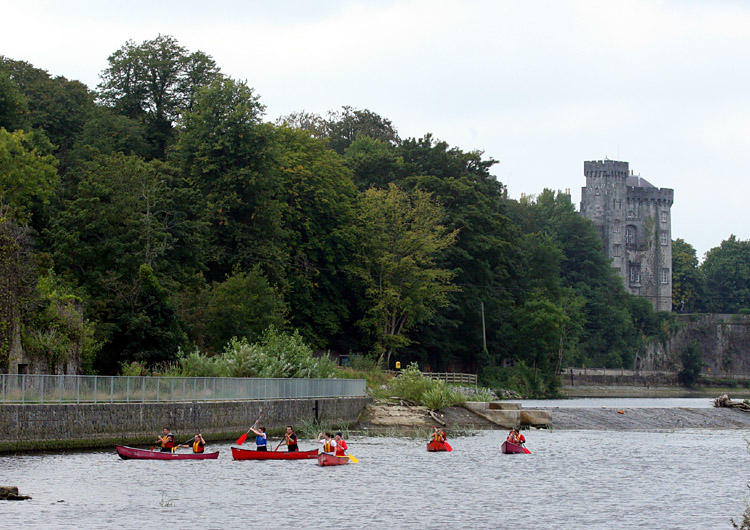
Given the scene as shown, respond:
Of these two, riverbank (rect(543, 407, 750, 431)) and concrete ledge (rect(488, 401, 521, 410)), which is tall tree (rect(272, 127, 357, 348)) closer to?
concrete ledge (rect(488, 401, 521, 410))

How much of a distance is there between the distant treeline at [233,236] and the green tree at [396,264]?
215 mm

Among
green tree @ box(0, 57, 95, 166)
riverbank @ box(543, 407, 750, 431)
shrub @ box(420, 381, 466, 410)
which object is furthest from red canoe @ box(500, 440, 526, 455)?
green tree @ box(0, 57, 95, 166)

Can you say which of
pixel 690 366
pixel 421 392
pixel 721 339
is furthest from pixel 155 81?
pixel 721 339

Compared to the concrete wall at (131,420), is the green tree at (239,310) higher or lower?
higher

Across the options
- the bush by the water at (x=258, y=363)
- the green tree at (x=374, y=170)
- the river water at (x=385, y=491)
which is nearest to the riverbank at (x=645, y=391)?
the green tree at (x=374, y=170)

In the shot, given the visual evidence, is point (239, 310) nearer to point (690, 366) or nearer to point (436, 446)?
point (436, 446)

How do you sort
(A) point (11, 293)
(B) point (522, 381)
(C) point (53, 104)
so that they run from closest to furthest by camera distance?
1. (A) point (11, 293)
2. (C) point (53, 104)
3. (B) point (522, 381)

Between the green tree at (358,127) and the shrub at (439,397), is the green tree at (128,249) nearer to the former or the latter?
the shrub at (439,397)

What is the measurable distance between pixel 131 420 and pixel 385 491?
12.1m

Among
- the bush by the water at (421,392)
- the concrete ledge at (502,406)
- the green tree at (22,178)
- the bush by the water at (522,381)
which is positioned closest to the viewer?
the green tree at (22,178)

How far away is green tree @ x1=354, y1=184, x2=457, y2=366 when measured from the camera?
91312 millimetres

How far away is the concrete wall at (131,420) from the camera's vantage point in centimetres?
→ 3741

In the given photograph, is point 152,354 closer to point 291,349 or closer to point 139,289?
point 139,289

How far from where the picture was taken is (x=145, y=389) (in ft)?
144
